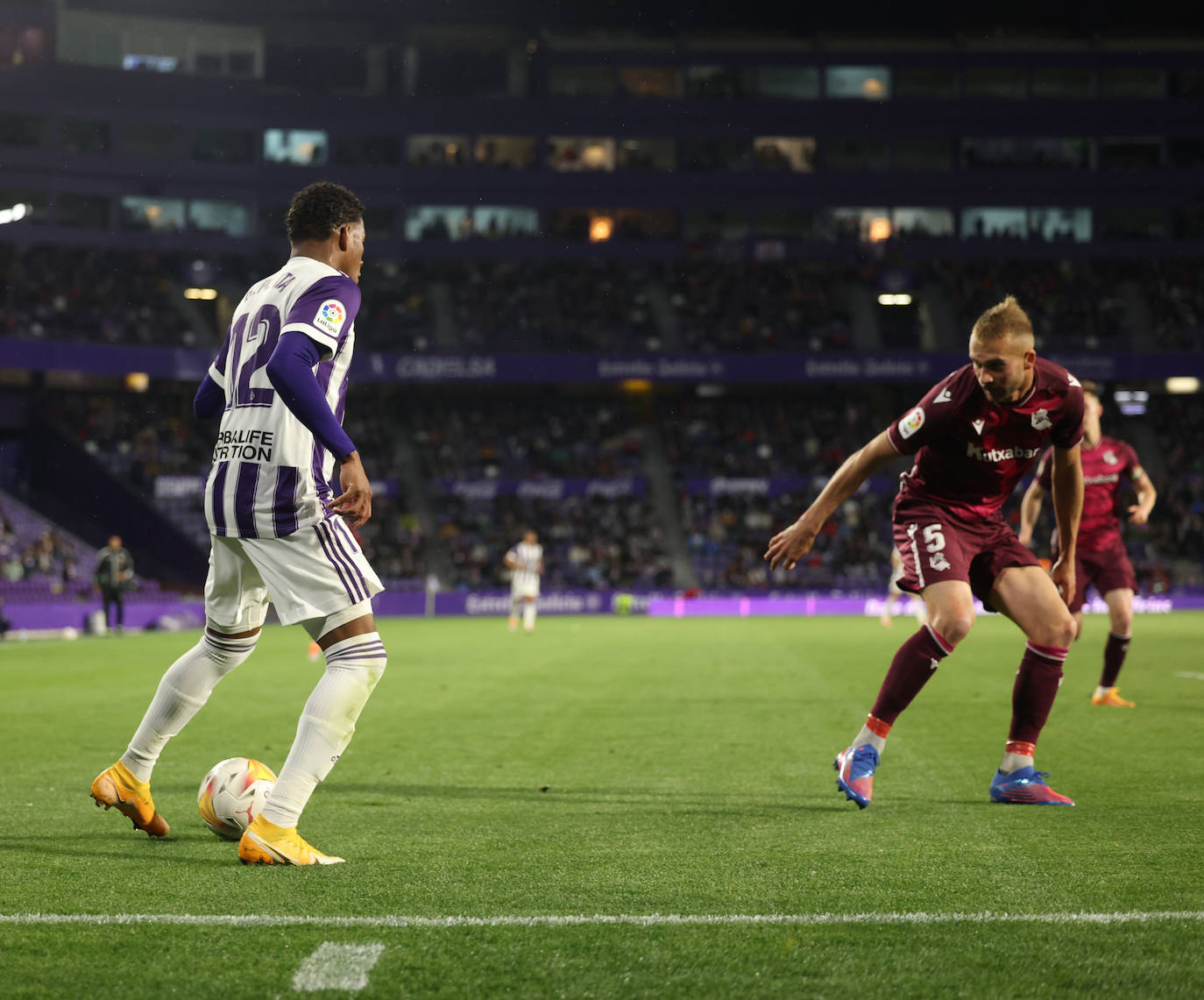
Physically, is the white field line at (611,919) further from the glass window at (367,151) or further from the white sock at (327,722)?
the glass window at (367,151)

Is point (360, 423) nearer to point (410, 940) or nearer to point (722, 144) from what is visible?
point (722, 144)

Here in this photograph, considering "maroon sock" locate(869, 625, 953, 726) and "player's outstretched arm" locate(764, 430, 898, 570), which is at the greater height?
"player's outstretched arm" locate(764, 430, 898, 570)

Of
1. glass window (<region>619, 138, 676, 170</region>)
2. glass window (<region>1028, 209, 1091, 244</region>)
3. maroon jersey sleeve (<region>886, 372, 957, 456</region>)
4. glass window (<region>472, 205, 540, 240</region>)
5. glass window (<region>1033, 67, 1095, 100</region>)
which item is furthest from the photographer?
glass window (<region>1033, 67, 1095, 100</region>)

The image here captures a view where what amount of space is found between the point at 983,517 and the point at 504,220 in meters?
44.3

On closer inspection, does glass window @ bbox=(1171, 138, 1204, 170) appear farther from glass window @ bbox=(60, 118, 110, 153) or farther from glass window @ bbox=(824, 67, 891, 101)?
glass window @ bbox=(60, 118, 110, 153)

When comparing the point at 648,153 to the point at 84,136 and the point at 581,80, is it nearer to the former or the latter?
the point at 581,80

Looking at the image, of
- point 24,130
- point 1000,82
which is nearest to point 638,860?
point 24,130

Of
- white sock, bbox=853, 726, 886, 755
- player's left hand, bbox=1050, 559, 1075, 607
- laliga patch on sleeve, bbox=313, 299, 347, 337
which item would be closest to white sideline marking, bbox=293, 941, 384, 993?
laliga patch on sleeve, bbox=313, 299, 347, 337

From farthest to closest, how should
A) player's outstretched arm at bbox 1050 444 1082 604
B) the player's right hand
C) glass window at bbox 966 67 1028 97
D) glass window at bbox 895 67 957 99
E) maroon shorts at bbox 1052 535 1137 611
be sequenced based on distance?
glass window at bbox 895 67 957 99, glass window at bbox 966 67 1028 97, maroon shorts at bbox 1052 535 1137 611, player's outstretched arm at bbox 1050 444 1082 604, the player's right hand

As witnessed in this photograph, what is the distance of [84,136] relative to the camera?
4478 cm

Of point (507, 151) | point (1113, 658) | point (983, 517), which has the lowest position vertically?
point (1113, 658)

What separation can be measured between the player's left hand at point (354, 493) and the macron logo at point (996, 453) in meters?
2.88

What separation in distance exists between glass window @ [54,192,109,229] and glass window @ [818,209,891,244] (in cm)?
2608

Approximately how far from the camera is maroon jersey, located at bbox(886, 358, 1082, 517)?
18.9ft
